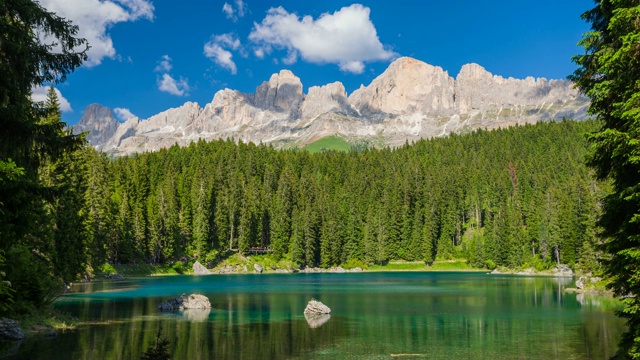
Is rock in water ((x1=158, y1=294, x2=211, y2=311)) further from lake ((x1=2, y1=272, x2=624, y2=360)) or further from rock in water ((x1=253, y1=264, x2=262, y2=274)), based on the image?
rock in water ((x1=253, y1=264, x2=262, y2=274))

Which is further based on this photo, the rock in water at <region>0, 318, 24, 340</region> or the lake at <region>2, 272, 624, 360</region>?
the rock in water at <region>0, 318, 24, 340</region>

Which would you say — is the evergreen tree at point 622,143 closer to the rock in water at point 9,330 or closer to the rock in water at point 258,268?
the rock in water at point 9,330

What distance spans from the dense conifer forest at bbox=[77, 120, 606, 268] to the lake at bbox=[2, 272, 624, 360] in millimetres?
52403

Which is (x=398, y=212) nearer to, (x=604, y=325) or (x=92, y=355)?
(x=604, y=325)

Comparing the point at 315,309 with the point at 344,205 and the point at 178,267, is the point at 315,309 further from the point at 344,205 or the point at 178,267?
the point at 344,205

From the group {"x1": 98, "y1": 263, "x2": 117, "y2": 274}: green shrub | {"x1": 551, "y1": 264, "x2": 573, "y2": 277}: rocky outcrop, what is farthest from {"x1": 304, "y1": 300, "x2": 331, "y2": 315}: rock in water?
{"x1": 551, "y1": 264, "x2": 573, "y2": 277}: rocky outcrop

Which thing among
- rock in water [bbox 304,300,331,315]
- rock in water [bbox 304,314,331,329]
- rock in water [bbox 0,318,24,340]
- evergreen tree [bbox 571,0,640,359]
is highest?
evergreen tree [bbox 571,0,640,359]

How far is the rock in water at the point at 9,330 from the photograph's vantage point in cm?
2994

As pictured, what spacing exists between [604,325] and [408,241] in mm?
109116

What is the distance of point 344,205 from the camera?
6245 inches

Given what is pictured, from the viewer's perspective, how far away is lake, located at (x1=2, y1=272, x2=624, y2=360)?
1151 inches

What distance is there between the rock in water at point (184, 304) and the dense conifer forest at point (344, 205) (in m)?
49.0

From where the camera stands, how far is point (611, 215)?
20203 millimetres

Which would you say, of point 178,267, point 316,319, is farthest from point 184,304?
point 178,267
